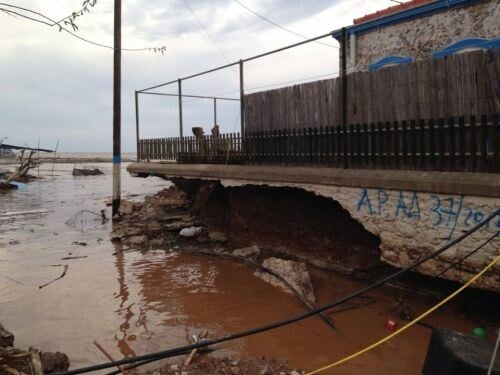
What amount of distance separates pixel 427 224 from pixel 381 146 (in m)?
1.49

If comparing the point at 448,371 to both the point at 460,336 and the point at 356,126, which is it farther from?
the point at 356,126

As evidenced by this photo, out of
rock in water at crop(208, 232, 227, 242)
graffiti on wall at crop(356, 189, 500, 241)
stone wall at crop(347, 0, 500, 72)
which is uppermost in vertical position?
stone wall at crop(347, 0, 500, 72)

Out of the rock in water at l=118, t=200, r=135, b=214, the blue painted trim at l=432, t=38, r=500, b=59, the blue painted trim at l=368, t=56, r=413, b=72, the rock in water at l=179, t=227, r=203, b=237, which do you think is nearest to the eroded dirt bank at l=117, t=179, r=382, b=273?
the rock in water at l=179, t=227, r=203, b=237

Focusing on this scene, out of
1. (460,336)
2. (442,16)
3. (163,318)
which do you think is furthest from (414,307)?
(442,16)

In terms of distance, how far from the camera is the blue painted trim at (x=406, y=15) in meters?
9.13

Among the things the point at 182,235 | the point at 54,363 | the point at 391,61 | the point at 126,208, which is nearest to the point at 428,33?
the point at 391,61

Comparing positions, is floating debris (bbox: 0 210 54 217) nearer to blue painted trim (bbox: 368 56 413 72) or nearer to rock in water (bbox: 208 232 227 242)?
rock in water (bbox: 208 232 227 242)

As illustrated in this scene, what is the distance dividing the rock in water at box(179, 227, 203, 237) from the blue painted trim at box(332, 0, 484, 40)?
5681 mm

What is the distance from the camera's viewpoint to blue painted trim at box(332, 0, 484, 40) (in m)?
9.13

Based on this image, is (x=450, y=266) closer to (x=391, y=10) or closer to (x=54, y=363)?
(x=54, y=363)

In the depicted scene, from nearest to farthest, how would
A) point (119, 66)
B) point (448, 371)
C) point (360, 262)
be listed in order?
1. point (448, 371)
2. point (360, 262)
3. point (119, 66)

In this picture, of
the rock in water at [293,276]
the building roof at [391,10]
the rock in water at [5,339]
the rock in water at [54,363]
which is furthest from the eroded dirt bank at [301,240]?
the building roof at [391,10]

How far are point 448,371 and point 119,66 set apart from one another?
1347 cm

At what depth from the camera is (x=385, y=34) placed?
1037 cm
